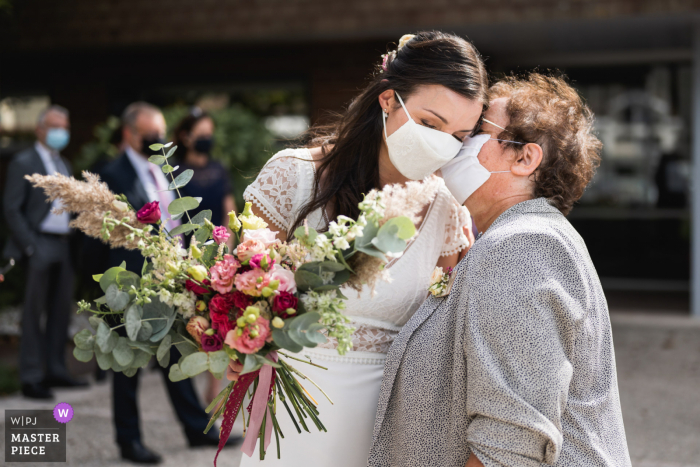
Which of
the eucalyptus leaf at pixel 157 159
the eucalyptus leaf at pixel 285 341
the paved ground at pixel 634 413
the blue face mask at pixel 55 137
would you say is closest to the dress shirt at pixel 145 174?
the blue face mask at pixel 55 137

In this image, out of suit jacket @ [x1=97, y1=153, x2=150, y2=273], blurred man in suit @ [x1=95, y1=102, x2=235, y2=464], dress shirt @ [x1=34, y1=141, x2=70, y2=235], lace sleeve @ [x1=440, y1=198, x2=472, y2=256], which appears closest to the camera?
lace sleeve @ [x1=440, y1=198, x2=472, y2=256]

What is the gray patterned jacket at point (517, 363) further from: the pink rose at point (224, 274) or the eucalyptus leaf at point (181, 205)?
the eucalyptus leaf at point (181, 205)

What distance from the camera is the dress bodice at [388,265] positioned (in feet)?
6.38

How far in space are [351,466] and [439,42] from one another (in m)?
1.32

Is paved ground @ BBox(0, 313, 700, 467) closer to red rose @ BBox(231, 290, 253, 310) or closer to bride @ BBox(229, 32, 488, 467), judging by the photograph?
bride @ BBox(229, 32, 488, 467)

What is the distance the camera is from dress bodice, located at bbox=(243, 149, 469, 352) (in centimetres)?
195

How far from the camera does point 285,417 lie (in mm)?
1953

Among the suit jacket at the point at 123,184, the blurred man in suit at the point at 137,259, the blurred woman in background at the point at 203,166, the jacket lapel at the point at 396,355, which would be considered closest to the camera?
the jacket lapel at the point at 396,355

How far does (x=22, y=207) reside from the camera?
5.40 m

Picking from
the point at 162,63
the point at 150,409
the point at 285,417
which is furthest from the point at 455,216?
the point at 162,63

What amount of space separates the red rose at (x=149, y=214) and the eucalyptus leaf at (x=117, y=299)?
0.18 metres

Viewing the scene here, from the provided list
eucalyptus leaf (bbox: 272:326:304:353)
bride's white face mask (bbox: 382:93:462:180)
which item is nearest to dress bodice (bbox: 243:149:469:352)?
bride's white face mask (bbox: 382:93:462:180)

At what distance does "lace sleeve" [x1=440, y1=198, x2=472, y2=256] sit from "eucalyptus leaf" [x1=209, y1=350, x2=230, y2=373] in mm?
966

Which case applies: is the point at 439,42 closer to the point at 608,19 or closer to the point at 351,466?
the point at 351,466
